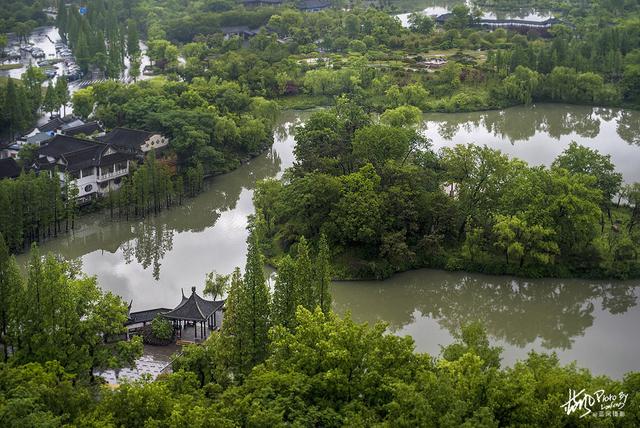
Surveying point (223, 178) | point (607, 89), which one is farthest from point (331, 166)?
point (607, 89)

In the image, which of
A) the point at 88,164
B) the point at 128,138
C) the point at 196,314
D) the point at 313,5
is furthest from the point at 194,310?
the point at 313,5

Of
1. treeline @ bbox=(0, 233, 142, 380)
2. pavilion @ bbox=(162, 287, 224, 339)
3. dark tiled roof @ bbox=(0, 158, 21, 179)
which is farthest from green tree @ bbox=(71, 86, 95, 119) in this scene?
treeline @ bbox=(0, 233, 142, 380)

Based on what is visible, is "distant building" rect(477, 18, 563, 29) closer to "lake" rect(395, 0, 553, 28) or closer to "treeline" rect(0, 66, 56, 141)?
"lake" rect(395, 0, 553, 28)

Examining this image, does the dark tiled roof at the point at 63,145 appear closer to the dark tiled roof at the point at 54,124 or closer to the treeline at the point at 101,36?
the dark tiled roof at the point at 54,124

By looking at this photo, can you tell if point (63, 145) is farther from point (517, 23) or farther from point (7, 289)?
point (517, 23)

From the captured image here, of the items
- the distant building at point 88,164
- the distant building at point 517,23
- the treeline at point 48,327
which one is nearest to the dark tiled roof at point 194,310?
the treeline at point 48,327

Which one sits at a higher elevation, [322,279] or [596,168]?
[596,168]
